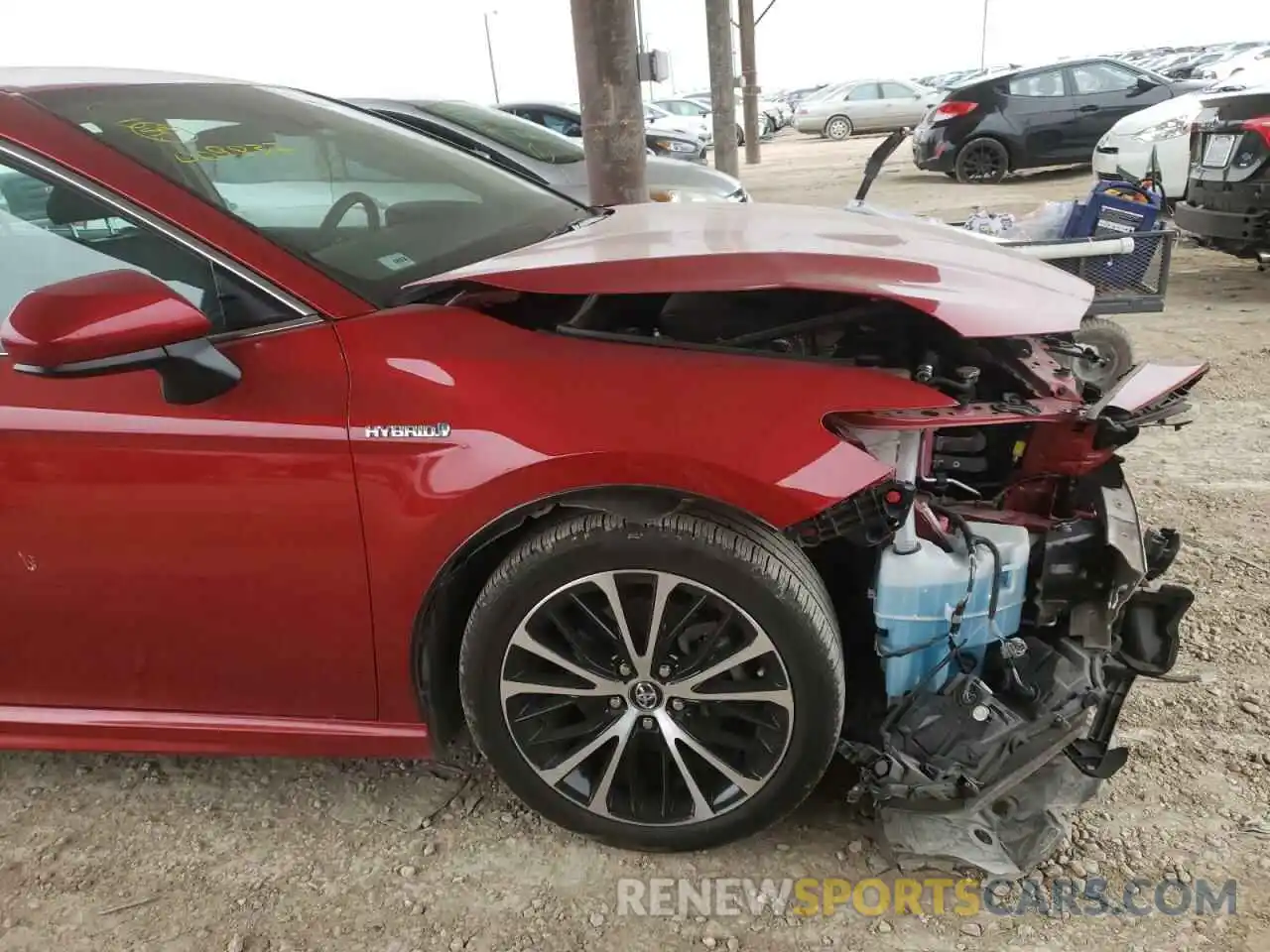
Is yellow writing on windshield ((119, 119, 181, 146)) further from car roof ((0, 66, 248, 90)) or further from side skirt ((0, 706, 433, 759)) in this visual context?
side skirt ((0, 706, 433, 759))

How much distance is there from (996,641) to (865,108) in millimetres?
24360

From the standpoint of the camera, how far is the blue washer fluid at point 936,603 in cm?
189

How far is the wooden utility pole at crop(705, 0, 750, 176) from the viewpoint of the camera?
14.4 m

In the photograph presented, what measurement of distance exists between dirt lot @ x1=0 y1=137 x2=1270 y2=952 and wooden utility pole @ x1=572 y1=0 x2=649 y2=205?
388 centimetres

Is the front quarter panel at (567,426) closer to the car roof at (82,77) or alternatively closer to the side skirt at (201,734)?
the side skirt at (201,734)

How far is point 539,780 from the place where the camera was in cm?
203

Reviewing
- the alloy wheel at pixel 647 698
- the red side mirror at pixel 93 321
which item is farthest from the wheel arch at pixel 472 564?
the red side mirror at pixel 93 321

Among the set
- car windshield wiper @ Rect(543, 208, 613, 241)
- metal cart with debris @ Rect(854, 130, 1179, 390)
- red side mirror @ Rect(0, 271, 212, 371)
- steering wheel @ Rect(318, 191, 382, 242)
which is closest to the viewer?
red side mirror @ Rect(0, 271, 212, 371)

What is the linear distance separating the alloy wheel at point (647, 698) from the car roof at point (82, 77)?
1557mm

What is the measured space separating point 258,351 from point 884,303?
1.23 metres

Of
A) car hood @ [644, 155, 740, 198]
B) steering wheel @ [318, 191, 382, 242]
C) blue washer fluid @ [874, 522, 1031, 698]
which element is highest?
steering wheel @ [318, 191, 382, 242]

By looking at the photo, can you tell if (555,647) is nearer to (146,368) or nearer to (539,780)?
(539,780)

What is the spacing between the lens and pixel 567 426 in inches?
69.7

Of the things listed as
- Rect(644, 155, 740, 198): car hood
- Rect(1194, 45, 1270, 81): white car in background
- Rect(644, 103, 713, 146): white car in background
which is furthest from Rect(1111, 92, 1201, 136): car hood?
Rect(644, 103, 713, 146): white car in background
